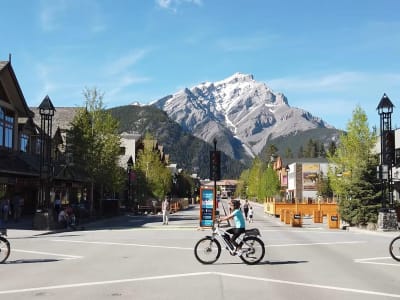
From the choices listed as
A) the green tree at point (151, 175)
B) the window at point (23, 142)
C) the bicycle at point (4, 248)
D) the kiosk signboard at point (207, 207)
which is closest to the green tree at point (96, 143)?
the window at point (23, 142)

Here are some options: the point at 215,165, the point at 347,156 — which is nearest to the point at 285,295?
the point at 215,165

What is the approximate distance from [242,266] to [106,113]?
1231 inches

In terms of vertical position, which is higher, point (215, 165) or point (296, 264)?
point (215, 165)

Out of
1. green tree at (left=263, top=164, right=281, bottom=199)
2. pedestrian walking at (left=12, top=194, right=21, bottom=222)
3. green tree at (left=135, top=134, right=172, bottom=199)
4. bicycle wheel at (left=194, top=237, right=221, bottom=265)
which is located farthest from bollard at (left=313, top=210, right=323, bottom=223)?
green tree at (left=263, top=164, right=281, bottom=199)

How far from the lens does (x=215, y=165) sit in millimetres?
30172

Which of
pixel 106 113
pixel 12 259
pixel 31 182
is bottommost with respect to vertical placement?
pixel 12 259

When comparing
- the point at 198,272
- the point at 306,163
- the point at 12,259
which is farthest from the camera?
the point at 306,163

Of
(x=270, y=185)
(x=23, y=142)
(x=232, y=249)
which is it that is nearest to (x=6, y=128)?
(x=23, y=142)

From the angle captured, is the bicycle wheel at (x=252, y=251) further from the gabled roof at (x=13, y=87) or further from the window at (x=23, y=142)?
the window at (x=23, y=142)

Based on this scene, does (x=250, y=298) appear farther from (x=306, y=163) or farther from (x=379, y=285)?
(x=306, y=163)

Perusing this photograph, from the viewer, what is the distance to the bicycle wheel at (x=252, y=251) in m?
14.3

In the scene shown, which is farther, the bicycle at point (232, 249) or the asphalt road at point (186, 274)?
the bicycle at point (232, 249)

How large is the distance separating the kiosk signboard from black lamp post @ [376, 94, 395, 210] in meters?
9.72

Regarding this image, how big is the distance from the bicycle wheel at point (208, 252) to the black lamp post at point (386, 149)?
1800cm
